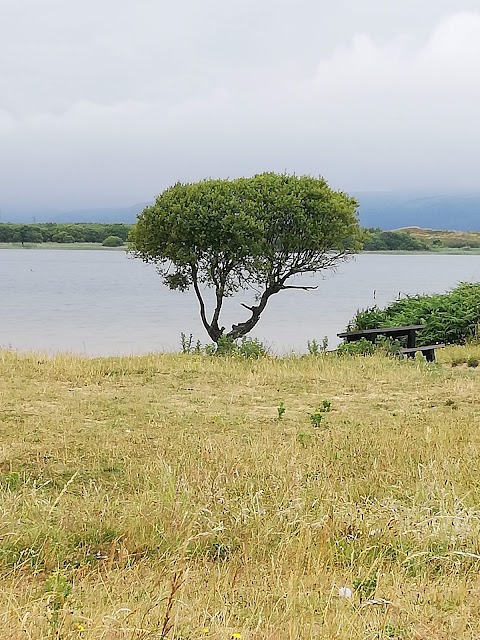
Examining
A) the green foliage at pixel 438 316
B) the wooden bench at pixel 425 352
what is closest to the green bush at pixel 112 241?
the green foliage at pixel 438 316

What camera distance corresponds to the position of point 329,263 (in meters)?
18.4

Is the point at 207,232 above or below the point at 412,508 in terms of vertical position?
above

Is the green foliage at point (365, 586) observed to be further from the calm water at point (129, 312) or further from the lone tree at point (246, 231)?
the lone tree at point (246, 231)

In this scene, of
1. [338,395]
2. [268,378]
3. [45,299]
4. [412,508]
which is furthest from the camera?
[45,299]

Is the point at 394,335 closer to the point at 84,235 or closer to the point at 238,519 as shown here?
the point at 238,519

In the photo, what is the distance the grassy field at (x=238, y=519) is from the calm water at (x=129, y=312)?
9352 millimetres

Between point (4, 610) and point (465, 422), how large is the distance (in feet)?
18.7

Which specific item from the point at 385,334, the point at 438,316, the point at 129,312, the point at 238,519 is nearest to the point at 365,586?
the point at 238,519

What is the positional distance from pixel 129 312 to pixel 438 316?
A: 1539 centimetres

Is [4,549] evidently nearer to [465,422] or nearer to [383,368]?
[465,422]

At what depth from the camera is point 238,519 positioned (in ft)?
14.7

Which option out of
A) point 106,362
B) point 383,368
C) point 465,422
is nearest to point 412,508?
point 465,422

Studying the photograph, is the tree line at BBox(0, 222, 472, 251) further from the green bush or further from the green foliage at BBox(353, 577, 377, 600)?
the green foliage at BBox(353, 577, 377, 600)

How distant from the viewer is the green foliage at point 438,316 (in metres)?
20.7
